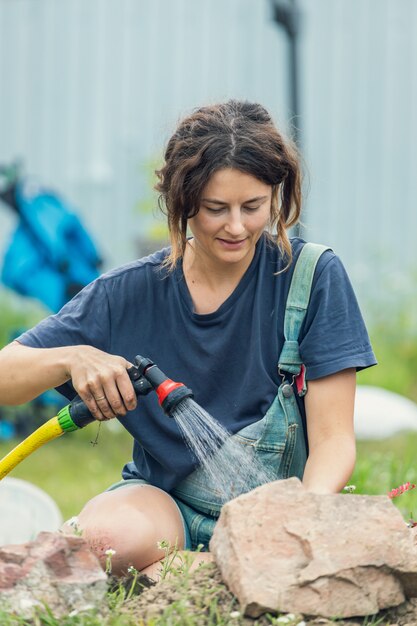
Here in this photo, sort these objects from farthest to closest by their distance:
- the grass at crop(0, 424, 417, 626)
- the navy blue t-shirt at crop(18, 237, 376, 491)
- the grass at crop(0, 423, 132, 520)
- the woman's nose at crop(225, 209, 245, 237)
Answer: the grass at crop(0, 423, 132, 520)
the navy blue t-shirt at crop(18, 237, 376, 491)
the woman's nose at crop(225, 209, 245, 237)
the grass at crop(0, 424, 417, 626)

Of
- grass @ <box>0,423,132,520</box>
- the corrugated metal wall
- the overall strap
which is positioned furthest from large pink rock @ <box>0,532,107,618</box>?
the corrugated metal wall

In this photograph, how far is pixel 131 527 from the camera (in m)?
2.72

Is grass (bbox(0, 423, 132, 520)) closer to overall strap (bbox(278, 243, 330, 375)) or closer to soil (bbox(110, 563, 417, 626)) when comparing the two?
overall strap (bbox(278, 243, 330, 375))

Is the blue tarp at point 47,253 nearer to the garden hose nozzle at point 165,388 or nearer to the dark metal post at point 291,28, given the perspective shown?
the dark metal post at point 291,28

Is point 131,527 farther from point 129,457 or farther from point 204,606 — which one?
point 129,457

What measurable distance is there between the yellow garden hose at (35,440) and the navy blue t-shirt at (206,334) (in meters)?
0.29

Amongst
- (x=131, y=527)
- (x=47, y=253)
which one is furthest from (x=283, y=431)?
(x=47, y=253)

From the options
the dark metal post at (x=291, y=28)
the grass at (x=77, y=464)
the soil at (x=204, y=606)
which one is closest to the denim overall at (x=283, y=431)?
the soil at (x=204, y=606)

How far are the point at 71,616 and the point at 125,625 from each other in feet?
0.34

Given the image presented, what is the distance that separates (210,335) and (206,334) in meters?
0.01

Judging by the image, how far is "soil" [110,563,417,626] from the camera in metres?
2.20

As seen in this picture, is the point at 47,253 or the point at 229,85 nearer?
the point at 47,253

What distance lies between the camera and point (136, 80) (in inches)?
276

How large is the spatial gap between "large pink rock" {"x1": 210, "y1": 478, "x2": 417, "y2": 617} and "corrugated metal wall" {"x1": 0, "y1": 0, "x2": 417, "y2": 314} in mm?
4694
